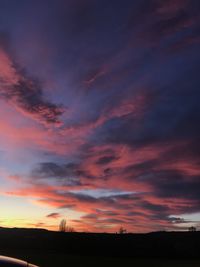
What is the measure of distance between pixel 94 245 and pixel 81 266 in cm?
3270

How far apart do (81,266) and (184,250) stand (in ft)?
111

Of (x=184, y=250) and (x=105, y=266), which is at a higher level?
(x=184, y=250)

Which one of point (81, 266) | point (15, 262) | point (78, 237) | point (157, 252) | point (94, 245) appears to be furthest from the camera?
point (78, 237)

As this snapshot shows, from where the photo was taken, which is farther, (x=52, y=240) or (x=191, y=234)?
(x=191, y=234)

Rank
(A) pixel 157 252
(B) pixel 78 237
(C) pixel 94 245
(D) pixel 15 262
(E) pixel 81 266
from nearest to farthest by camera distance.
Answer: (D) pixel 15 262
(E) pixel 81 266
(A) pixel 157 252
(C) pixel 94 245
(B) pixel 78 237

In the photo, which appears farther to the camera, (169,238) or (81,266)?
(169,238)

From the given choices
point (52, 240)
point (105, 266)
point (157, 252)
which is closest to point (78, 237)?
point (52, 240)

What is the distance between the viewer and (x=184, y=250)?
6222 centimetres

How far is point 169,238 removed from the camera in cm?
6912

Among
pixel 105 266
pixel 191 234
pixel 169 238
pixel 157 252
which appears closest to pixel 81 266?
pixel 105 266

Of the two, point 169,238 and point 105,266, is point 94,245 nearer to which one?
point 169,238

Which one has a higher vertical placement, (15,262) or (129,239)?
(129,239)

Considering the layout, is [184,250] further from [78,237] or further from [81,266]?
[81,266]

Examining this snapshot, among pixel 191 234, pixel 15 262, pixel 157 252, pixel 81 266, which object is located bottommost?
pixel 15 262
